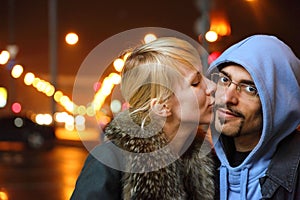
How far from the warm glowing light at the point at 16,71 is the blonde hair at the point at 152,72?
2105 cm

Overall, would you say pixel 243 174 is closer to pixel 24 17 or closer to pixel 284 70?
pixel 284 70

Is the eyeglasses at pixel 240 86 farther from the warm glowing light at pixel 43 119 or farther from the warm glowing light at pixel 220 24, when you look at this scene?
the warm glowing light at pixel 43 119

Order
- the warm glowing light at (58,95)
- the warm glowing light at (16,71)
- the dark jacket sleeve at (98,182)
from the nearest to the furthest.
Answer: the dark jacket sleeve at (98,182) → the warm glowing light at (16,71) → the warm glowing light at (58,95)

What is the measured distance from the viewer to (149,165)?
7.22ft

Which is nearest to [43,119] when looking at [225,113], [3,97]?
[3,97]

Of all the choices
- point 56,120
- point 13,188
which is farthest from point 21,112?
point 13,188

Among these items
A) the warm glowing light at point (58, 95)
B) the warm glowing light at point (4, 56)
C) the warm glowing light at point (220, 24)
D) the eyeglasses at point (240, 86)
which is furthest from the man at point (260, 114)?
the warm glowing light at point (58, 95)

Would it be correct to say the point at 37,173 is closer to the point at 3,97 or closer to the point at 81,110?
the point at 81,110

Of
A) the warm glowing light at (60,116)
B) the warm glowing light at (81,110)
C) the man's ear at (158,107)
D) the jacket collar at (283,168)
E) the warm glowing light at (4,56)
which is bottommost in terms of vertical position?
the warm glowing light at (60,116)

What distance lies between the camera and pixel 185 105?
2305 millimetres

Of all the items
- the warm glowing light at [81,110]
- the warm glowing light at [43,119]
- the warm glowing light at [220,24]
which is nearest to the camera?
the warm glowing light at [220,24]

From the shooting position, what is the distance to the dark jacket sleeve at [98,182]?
6.84ft

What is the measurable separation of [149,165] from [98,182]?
224mm

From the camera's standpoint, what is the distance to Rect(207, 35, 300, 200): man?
7.41 feet
